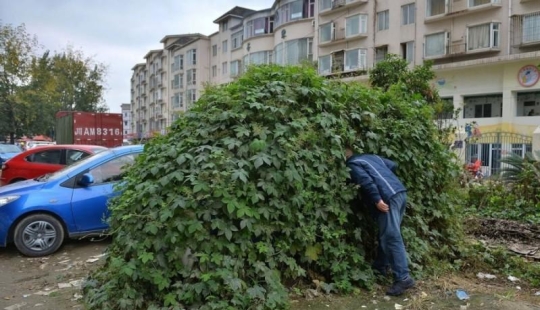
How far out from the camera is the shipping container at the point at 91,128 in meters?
19.5

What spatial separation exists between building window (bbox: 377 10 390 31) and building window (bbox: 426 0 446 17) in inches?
117

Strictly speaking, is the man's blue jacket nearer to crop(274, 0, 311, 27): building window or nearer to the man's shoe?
the man's shoe

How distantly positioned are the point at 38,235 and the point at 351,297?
15.0ft

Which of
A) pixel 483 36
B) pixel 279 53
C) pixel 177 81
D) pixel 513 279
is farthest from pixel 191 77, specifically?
pixel 513 279

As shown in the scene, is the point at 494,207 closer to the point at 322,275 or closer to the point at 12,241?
the point at 322,275

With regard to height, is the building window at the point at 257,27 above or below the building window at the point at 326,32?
above

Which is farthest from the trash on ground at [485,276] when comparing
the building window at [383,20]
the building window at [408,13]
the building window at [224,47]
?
the building window at [224,47]

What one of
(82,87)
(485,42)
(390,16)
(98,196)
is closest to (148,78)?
(82,87)

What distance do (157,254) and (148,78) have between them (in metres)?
77.2

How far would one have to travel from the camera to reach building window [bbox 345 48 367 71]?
99.7 ft

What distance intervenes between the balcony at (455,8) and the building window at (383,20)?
297 cm

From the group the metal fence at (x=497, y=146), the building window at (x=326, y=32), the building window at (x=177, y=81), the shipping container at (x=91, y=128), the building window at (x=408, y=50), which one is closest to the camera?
the metal fence at (x=497, y=146)

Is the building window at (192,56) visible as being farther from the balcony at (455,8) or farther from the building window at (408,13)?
the balcony at (455,8)

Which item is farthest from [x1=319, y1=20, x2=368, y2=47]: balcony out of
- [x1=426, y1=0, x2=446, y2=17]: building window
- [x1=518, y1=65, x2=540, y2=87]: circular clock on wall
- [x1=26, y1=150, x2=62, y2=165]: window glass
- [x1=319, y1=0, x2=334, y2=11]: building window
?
[x1=26, y1=150, x2=62, y2=165]: window glass
